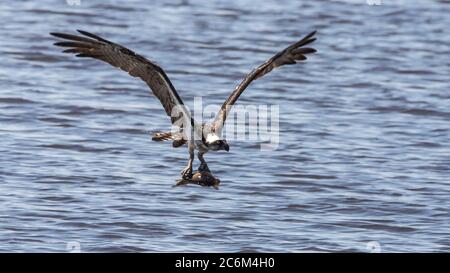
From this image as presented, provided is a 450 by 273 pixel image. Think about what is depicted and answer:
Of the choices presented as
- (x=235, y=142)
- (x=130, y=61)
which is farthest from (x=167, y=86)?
(x=235, y=142)

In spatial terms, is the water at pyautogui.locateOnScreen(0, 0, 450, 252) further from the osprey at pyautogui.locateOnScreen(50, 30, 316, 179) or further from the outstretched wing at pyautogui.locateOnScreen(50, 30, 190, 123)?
the outstretched wing at pyautogui.locateOnScreen(50, 30, 190, 123)

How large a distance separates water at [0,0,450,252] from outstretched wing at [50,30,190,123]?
→ 1869 millimetres

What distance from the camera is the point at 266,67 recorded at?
34.4ft

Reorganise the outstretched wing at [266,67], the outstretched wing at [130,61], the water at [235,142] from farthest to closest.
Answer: the water at [235,142], the outstretched wing at [266,67], the outstretched wing at [130,61]

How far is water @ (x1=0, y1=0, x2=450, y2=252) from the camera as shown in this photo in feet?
39.8

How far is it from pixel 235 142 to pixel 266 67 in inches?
199

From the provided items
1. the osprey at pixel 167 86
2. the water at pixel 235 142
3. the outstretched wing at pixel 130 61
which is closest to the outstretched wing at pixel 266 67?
the osprey at pixel 167 86

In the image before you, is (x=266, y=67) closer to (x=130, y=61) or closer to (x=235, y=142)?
(x=130, y=61)

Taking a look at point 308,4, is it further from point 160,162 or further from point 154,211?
point 154,211

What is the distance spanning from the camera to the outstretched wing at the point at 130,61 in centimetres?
983

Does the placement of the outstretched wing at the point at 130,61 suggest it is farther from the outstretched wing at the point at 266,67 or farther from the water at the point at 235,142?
the water at the point at 235,142

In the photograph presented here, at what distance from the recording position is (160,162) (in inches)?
569

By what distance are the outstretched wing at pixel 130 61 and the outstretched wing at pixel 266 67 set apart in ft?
1.14

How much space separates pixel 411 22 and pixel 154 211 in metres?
11.3
